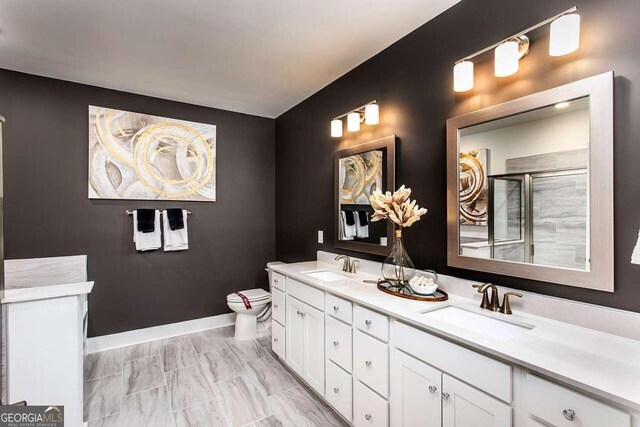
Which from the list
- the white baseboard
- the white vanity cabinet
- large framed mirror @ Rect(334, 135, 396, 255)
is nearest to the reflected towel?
large framed mirror @ Rect(334, 135, 396, 255)

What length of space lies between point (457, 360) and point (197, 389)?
6.60ft

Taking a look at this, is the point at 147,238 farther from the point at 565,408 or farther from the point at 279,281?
the point at 565,408

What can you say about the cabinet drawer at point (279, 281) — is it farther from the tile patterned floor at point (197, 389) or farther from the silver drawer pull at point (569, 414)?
the silver drawer pull at point (569, 414)

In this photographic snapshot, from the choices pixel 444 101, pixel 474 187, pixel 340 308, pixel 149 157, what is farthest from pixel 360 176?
pixel 149 157

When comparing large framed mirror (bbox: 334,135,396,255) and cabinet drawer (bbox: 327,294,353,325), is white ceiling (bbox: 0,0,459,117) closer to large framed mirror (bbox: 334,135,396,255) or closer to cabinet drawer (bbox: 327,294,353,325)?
large framed mirror (bbox: 334,135,396,255)

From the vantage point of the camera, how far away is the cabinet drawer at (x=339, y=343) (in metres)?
1.83

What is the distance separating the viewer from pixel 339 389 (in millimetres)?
1910

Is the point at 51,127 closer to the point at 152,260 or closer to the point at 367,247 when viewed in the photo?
the point at 152,260

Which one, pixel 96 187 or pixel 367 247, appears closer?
pixel 367 247

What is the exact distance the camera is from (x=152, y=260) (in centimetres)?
324

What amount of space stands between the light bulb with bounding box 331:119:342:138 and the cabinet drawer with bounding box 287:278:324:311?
4.29ft

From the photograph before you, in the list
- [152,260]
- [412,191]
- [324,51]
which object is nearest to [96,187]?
[152,260]

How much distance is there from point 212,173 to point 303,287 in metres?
1.96

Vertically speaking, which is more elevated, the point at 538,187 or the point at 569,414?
the point at 538,187
